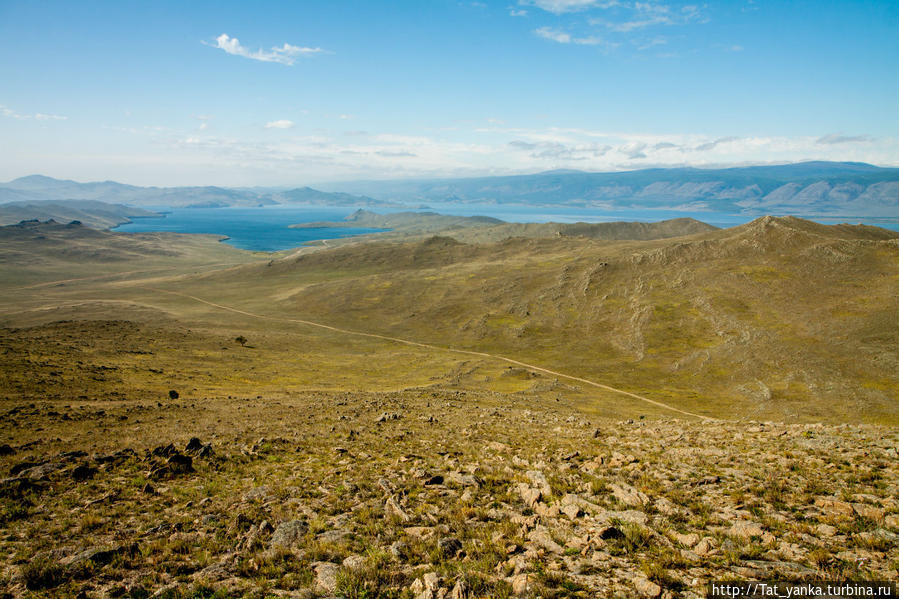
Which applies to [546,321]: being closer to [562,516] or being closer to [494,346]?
[494,346]

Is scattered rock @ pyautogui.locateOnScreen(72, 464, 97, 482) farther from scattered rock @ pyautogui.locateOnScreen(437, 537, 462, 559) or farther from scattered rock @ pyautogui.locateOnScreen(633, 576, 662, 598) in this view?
scattered rock @ pyautogui.locateOnScreen(633, 576, 662, 598)

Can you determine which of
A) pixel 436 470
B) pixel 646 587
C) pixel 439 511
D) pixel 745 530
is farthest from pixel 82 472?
pixel 745 530

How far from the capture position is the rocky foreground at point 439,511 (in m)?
11.5

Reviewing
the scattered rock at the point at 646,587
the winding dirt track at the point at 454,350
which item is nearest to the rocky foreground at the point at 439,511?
the scattered rock at the point at 646,587

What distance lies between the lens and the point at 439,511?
52.9 ft

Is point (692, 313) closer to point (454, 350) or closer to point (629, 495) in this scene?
point (454, 350)

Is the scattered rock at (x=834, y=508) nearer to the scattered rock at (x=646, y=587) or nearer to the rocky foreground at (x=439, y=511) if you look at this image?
the rocky foreground at (x=439, y=511)

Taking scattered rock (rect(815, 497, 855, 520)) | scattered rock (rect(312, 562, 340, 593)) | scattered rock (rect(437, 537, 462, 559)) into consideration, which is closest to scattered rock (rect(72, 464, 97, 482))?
scattered rock (rect(312, 562, 340, 593))

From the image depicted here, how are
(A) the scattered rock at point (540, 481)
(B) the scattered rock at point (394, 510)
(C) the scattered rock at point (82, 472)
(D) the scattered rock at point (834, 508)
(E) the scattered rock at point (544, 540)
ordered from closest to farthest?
(E) the scattered rock at point (544, 540) → (D) the scattered rock at point (834, 508) → (B) the scattered rock at point (394, 510) → (A) the scattered rock at point (540, 481) → (C) the scattered rock at point (82, 472)

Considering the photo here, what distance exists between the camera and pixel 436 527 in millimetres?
14570

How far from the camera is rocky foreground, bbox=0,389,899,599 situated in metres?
11.5

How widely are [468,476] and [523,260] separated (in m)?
167

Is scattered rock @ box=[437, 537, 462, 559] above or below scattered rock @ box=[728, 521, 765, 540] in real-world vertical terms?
below

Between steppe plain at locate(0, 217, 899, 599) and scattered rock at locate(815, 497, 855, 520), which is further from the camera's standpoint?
scattered rock at locate(815, 497, 855, 520)
